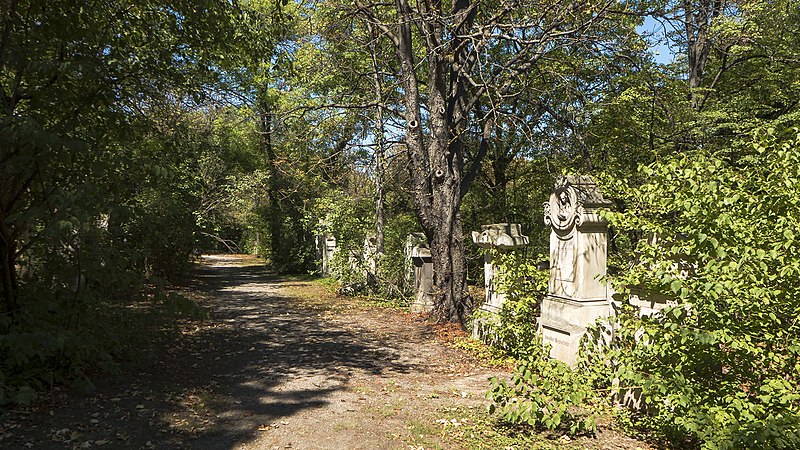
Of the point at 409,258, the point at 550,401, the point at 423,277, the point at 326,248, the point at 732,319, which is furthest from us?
the point at 326,248

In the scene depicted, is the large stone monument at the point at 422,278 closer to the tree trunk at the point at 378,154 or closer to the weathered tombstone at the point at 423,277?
the weathered tombstone at the point at 423,277

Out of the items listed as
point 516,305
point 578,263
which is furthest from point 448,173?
point 578,263

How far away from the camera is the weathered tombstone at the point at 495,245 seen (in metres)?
7.45

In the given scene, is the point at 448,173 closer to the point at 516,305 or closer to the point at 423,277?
the point at 423,277

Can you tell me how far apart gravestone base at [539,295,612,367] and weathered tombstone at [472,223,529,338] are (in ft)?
4.35

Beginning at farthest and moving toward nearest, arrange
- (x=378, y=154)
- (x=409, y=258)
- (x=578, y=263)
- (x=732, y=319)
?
(x=409, y=258) < (x=378, y=154) < (x=578, y=263) < (x=732, y=319)

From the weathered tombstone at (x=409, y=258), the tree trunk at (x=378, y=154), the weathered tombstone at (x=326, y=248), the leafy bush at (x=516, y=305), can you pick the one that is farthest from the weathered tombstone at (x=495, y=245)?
the weathered tombstone at (x=326, y=248)

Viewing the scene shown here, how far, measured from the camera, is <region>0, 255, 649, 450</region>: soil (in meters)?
4.19

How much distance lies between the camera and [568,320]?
569 cm

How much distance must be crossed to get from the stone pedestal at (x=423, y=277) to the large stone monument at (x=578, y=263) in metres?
5.18

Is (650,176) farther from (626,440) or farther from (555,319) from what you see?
(626,440)

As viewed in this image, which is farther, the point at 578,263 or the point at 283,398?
the point at 578,263

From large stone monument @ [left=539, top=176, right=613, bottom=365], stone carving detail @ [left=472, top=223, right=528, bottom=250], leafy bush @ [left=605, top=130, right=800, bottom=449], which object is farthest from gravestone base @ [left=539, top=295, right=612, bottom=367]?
stone carving detail @ [left=472, top=223, right=528, bottom=250]

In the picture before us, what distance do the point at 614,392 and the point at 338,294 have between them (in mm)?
10380
